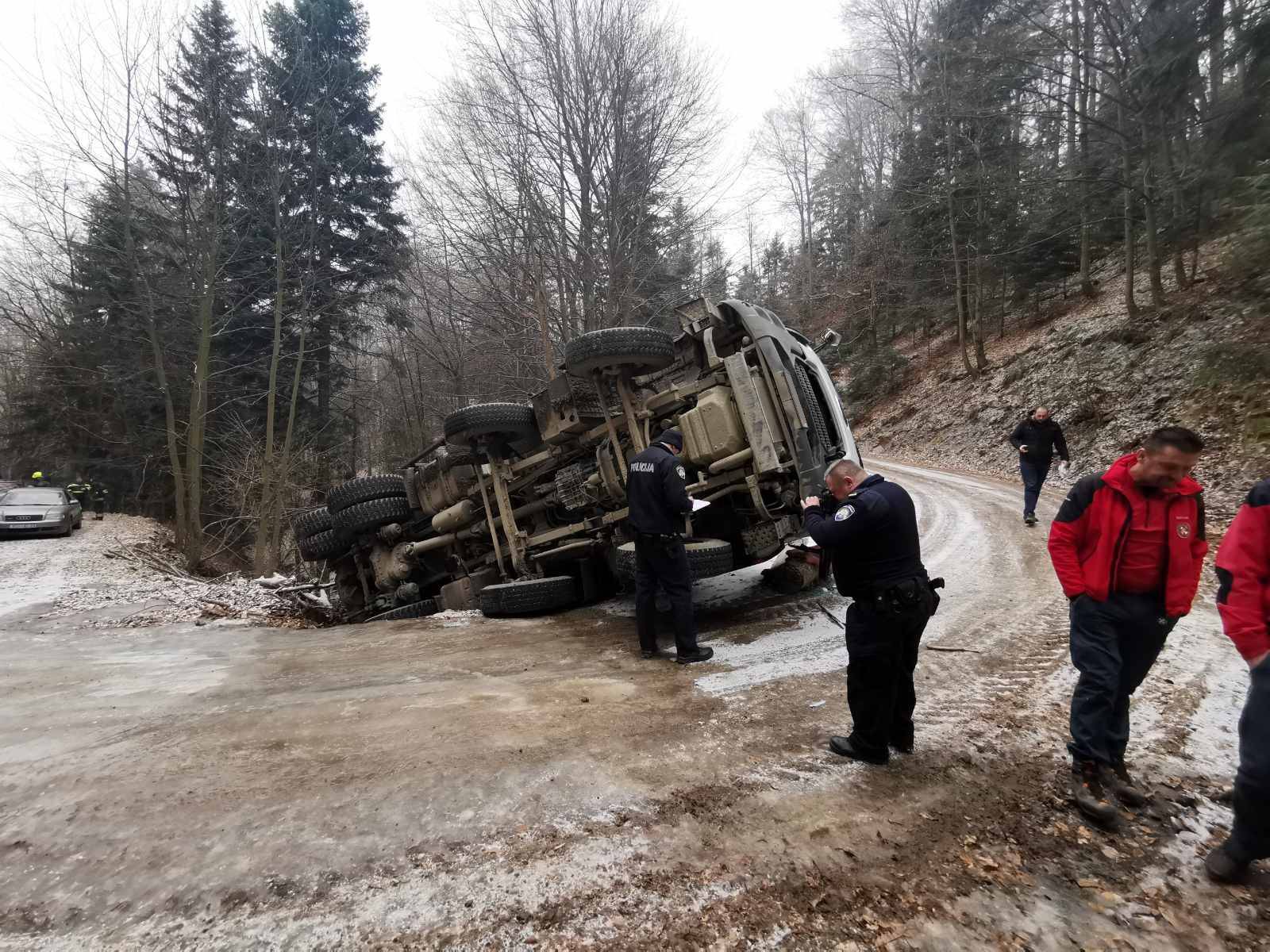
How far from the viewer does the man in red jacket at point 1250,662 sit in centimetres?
185

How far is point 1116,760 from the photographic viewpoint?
2.35 m

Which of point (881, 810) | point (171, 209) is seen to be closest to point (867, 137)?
point (171, 209)

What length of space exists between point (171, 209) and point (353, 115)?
784 centimetres

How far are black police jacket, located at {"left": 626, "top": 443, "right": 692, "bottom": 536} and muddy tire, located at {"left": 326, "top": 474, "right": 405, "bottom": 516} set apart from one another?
4.13m

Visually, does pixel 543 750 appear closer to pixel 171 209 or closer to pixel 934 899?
pixel 934 899

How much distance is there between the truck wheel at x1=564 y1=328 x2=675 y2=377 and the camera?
488 cm

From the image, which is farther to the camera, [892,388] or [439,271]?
[892,388]

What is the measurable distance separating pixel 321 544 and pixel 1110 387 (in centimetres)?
1391

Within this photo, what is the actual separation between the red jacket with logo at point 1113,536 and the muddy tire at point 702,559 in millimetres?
2385

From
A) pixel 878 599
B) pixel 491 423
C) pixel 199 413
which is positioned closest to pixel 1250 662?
pixel 878 599

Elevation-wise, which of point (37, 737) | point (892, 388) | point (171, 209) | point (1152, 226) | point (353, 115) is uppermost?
point (353, 115)

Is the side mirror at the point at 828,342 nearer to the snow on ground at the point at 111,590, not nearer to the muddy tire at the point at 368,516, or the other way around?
the muddy tire at the point at 368,516

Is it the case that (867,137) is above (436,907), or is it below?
above

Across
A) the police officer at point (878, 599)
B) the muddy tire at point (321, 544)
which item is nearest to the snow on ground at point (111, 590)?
the muddy tire at point (321, 544)
